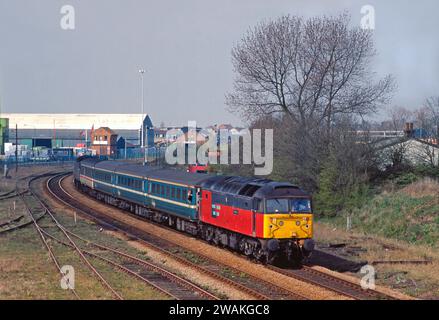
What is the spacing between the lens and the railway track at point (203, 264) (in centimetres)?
1973

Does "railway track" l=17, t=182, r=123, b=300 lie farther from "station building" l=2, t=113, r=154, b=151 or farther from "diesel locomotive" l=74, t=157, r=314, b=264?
"station building" l=2, t=113, r=154, b=151

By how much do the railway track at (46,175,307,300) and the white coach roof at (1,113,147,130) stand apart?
114 m

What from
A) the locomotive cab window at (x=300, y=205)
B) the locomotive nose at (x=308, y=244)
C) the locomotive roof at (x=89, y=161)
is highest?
the locomotive roof at (x=89, y=161)

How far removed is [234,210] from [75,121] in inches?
5445

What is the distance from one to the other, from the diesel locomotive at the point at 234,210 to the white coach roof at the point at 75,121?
11753 centimetres

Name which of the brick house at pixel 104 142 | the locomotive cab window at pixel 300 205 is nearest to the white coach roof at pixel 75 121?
the brick house at pixel 104 142

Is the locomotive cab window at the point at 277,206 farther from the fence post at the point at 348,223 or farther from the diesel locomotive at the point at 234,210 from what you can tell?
the fence post at the point at 348,223

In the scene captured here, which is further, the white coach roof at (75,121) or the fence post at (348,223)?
the white coach roof at (75,121)

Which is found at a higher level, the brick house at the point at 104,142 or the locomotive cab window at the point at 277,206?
the brick house at the point at 104,142

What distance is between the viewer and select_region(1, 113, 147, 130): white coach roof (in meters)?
158

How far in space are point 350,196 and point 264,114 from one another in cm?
1310
